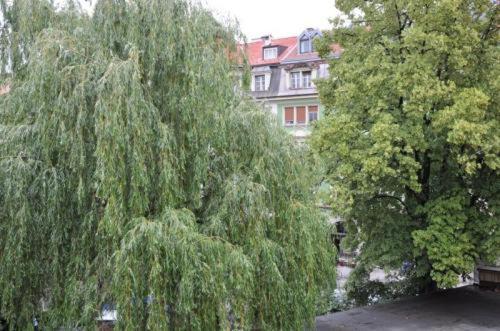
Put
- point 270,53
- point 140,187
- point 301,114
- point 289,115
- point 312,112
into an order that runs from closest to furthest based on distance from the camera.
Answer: point 140,187 → point 312,112 → point 301,114 → point 289,115 → point 270,53

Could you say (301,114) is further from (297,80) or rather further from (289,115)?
(297,80)

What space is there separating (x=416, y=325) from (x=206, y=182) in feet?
28.9

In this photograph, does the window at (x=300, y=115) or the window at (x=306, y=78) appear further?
the window at (x=306, y=78)

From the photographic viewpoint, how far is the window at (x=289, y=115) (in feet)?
107

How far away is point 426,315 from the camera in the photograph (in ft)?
52.3

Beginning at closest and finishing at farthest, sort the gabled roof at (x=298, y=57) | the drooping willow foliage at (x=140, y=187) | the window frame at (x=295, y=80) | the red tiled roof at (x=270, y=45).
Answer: the drooping willow foliage at (x=140, y=187) → the gabled roof at (x=298, y=57) → the window frame at (x=295, y=80) → the red tiled roof at (x=270, y=45)

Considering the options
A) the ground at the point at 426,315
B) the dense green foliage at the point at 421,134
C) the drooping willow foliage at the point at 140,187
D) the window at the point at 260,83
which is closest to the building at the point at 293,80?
the window at the point at 260,83

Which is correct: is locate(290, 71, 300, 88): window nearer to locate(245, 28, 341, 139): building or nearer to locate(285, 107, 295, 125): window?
locate(245, 28, 341, 139): building

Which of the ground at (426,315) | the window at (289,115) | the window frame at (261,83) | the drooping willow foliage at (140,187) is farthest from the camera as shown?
the window frame at (261,83)

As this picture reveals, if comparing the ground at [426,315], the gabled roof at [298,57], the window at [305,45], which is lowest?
the ground at [426,315]

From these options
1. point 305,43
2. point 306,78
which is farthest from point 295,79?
point 305,43

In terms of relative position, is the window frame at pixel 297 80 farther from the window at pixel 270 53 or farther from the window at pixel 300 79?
the window at pixel 270 53

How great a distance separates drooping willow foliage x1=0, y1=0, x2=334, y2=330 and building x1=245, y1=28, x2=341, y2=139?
68.9 feet

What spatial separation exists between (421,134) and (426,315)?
17.9 feet
